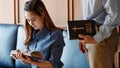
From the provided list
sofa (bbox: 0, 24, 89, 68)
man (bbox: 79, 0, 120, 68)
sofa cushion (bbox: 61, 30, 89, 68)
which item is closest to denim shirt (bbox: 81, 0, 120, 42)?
man (bbox: 79, 0, 120, 68)

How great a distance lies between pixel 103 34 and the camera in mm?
1667

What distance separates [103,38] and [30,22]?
52 centimetres

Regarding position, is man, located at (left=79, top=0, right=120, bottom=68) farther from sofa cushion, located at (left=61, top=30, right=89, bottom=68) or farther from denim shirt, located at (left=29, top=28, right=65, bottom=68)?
sofa cushion, located at (left=61, top=30, right=89, bottom=68)

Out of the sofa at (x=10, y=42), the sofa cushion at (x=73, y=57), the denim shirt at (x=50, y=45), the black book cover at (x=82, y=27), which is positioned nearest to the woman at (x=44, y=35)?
the denim shirt at (x=50, y=45)

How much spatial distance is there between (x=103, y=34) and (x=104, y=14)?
15 cm

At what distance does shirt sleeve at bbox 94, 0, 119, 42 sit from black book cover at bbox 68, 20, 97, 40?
0.19ft

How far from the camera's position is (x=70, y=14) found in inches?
103

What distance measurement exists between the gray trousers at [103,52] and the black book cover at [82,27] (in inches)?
3.9

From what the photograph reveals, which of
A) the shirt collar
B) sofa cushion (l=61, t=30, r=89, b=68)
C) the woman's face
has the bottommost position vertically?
sofa cushion (l=61, t=30, r=89, b=68)

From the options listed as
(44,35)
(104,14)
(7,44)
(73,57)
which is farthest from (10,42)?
(104,14)

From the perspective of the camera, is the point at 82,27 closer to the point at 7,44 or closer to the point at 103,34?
the point at 103,34

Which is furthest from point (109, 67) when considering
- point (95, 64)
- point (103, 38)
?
point (103, 38)

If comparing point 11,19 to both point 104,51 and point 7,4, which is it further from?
point 104,51

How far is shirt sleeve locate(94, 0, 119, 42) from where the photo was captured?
161cm
